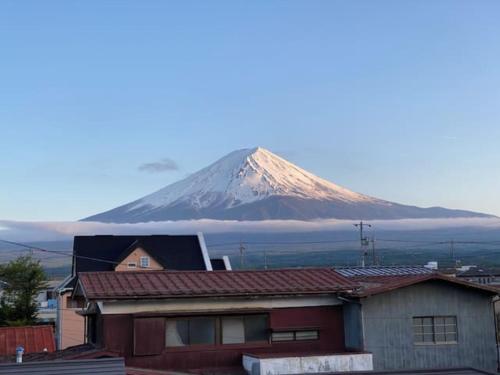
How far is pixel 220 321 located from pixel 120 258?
24.1m

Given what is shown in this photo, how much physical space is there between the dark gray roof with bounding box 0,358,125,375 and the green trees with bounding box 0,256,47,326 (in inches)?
1228

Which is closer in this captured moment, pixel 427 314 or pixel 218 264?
pixel 427 314

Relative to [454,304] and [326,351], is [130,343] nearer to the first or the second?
[326,351]

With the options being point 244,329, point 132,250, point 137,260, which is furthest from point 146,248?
point 244,329

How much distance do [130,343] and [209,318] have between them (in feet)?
6.61

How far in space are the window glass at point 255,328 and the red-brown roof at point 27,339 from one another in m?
10.7

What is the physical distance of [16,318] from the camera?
125ft

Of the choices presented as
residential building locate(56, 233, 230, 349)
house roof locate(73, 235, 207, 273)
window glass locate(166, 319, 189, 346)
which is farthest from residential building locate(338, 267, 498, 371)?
house roof locate(73, 235, 207, 273)

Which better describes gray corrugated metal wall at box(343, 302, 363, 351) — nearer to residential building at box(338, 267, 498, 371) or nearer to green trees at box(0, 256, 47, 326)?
residential building at box(338, 267, 498, 371)

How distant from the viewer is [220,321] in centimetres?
1598

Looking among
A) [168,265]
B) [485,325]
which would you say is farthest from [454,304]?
[168,265]

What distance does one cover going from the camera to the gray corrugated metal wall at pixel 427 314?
16.3 metres

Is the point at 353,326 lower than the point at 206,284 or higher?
lower

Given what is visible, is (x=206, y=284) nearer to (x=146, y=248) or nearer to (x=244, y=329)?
(x=244, y=329)
